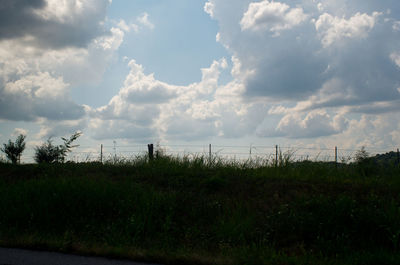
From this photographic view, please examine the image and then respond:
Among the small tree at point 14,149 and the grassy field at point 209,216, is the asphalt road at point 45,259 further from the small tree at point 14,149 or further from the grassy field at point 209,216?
the small tree at point 14,149

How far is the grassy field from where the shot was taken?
8.01m

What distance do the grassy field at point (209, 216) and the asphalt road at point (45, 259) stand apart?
35 centimetres

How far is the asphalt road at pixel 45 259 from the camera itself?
22.3ft

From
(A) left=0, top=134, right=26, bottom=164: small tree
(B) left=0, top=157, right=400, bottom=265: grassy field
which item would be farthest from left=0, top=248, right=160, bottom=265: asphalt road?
(A) left=0, top=134, right=26, bottom=164: small tree

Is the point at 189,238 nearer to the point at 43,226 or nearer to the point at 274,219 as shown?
the point at 274,219

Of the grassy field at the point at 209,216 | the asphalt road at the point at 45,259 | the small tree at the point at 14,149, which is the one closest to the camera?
the asphalt road at the point at 45,259

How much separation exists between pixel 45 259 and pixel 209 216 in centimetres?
467

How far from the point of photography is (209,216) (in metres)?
10.5

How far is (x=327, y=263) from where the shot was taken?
7238 millimetres

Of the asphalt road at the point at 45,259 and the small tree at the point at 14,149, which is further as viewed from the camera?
the small tree at the point at 14,149

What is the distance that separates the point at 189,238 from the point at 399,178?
8.36 m

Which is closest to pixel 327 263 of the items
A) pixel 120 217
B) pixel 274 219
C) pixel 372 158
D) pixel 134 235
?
pixel 274 219

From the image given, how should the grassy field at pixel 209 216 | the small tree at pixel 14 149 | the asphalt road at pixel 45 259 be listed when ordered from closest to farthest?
the asphalt road at pixel 45 259 < the grassy field at pixel 209 216 < the small tree at pixel 14 149

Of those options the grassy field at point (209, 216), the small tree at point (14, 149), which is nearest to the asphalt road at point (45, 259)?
the grassy field at point (209, 216)
